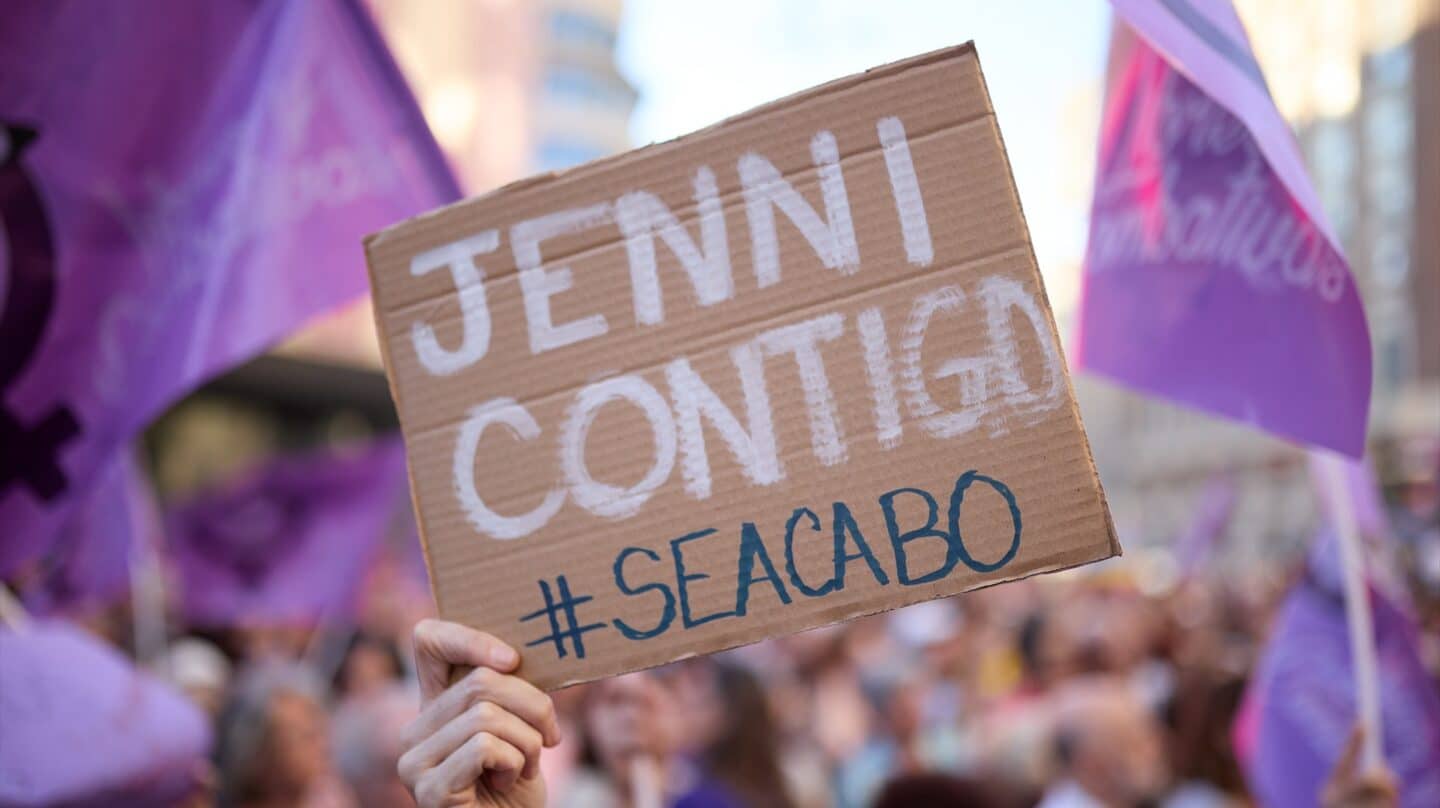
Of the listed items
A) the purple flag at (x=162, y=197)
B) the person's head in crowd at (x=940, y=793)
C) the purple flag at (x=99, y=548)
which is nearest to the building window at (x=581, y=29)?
the purple flag at (x=99, y=548)

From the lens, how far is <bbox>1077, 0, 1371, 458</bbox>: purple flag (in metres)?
1.78

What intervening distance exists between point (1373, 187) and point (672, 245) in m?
41.6

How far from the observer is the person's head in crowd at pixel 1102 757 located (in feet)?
11.7

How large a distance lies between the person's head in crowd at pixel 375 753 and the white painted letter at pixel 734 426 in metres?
1.76

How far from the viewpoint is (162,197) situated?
2607mm

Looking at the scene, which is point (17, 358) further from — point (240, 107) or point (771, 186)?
point (771, 186)

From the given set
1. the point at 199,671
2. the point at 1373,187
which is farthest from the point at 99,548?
the point at 1373,187

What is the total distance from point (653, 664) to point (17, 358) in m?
1.54

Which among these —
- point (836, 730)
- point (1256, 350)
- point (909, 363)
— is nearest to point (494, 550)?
point (909, 363)

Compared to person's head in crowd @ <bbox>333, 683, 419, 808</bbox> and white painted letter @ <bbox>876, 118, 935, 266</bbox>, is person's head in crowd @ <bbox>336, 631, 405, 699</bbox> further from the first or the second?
white painted letter @ <bbox>876, 118, 935, 266</bbox>

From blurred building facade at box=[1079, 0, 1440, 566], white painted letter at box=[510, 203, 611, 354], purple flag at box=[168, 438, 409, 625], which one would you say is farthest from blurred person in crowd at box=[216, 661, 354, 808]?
blurred building facade at box=[1079, 0, 1440, 566]

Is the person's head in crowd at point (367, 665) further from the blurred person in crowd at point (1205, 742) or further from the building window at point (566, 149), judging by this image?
the building window at point (566, 149)

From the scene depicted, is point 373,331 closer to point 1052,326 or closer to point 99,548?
point 99,548

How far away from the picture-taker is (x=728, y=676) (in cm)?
391
